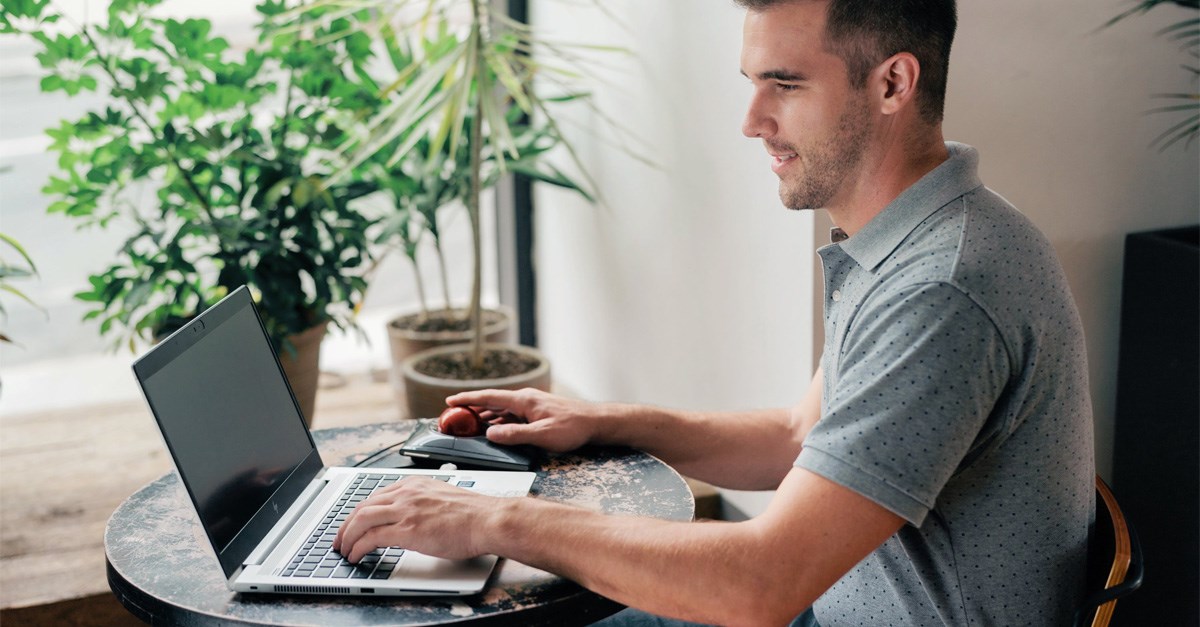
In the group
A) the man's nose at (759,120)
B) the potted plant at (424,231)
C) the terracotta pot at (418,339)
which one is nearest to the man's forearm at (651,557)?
the man's nose at (759,120)

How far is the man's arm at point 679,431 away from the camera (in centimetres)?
153

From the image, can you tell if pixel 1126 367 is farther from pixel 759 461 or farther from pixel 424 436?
pixel 424 436

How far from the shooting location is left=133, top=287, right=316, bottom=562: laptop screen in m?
1.15

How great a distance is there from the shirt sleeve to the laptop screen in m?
0.63

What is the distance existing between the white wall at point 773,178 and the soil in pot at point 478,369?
0.34 m

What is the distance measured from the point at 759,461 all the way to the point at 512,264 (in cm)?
191

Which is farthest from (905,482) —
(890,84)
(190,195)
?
(190,195)

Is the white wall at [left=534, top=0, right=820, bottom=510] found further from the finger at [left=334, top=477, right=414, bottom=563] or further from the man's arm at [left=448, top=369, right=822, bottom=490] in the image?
the finger at [left=334, top=477, right=414, bottom=563]

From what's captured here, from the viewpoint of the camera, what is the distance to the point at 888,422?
3.49 ft

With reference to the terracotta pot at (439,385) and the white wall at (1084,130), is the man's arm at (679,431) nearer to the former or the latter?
the white wall at (1084,130)

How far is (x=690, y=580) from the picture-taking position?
1117 mm

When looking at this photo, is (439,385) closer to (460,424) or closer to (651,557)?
(460,424)

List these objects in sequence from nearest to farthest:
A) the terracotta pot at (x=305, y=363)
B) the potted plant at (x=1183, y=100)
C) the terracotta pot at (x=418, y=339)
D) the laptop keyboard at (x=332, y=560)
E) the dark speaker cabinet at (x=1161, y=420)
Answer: the laptop keyboard at (x=332, y=560)
the dark speaker cabinet at (x=1161, y=420)
the potted plant at (x=1183, y=100)
the terracotta pot at (x=305, y=363)
the terracotta pot at (x=418, y=339)

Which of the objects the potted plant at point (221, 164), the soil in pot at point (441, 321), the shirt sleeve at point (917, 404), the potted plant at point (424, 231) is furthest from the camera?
the soil in pot at point (441, 321)
